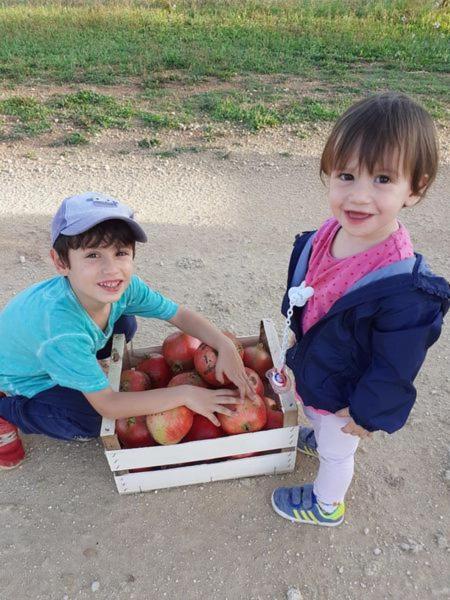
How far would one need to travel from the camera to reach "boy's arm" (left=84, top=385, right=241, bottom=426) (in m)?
2.21

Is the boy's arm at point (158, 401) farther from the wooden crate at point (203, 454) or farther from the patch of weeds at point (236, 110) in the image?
the patch of weeds at point (236, 110)

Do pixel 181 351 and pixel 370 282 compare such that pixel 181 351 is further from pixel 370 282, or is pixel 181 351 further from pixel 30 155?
pixel 30 155

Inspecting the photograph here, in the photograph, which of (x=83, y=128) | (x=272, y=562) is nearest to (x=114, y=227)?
(x=272, y=562)

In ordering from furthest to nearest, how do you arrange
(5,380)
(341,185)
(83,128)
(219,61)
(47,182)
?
(219,61) → (83,128) → (47,182) → (5,380) → (341,185)

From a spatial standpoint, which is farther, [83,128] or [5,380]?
[83,128]

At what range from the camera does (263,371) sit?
8.63 ft

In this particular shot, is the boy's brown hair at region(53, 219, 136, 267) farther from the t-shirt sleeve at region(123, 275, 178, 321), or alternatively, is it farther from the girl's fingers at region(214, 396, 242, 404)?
the girl's fingers at region(214, 396, 242, 404)

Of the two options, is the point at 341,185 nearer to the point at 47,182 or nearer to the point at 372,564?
the point at 372,564

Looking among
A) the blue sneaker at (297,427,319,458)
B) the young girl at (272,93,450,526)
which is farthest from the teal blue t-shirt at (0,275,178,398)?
the blue sneaker at (297,427,319,458)

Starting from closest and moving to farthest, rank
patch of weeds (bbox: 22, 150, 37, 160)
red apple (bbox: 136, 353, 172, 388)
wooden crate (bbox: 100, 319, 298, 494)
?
wooden crate (bbox: 100, 319, 298, 494) → red apple (bbox: 136, 353, 172, 388) → patch of weeds (bbox: 22, 150, 37, 160)

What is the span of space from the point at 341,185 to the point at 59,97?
594cm

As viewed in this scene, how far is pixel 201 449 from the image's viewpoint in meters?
2.36

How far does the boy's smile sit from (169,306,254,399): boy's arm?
1.75 ft

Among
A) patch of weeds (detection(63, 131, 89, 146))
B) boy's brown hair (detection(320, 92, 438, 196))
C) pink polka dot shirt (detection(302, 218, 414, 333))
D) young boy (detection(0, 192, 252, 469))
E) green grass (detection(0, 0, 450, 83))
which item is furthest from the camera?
green grass (detection(0, 0, 450, 83))
